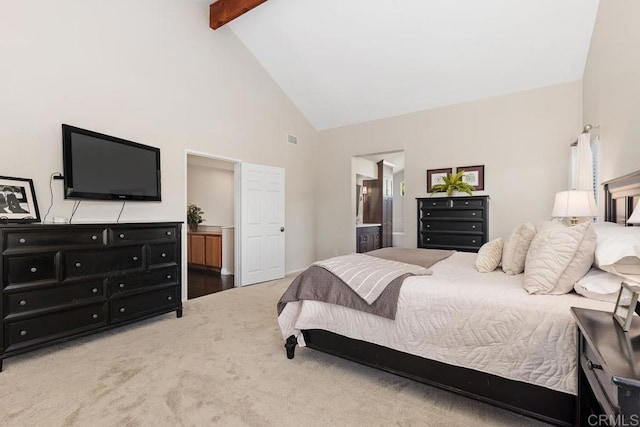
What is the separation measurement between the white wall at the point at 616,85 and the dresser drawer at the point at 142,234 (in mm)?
4110

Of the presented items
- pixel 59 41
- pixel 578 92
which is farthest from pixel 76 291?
pixel 578 92

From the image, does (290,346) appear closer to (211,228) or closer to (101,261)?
(101,261)

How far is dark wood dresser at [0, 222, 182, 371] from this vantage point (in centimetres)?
223

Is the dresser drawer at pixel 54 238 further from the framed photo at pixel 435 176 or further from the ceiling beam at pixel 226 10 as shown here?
the framed photo at pixel 435 176

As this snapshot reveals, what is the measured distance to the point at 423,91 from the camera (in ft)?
15.7

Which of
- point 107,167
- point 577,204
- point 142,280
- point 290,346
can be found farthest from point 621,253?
point 107,167

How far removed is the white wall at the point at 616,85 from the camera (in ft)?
7.47

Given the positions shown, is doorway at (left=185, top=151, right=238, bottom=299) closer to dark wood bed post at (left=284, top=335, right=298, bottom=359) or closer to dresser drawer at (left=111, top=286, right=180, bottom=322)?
dresser drawer at (left=111, top=286, right=180, bottom=322)

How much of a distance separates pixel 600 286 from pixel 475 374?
30.1 inches

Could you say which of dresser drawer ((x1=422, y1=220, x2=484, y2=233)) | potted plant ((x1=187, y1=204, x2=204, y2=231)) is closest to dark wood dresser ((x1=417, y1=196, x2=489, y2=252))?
dresser drawer ((x1=422, y1=220, x2=484, y2=233))

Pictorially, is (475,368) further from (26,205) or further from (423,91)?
(423,91)

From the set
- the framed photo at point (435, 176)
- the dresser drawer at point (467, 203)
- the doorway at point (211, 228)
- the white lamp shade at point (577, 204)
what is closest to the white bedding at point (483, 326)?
the white lamp shade at point (577, 204)

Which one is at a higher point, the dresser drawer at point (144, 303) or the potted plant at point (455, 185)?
the potted plant at point (455, 185)

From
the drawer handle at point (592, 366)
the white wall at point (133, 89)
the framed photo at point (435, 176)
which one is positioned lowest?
the drawer handle at point (592, 366)
